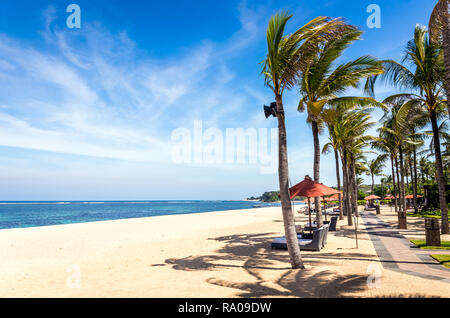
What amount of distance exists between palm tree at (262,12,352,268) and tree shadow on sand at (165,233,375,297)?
68 cm

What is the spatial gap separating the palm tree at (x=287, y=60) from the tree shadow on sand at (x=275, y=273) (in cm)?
68

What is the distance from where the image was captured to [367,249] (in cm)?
935

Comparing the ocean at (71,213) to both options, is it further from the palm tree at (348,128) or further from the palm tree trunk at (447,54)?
the palm tree trunk at (447,54)

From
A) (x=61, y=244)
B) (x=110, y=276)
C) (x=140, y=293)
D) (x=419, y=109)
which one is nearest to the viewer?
(x=140, y=293)

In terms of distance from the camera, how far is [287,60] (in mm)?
7105

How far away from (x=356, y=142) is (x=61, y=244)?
71.0ft

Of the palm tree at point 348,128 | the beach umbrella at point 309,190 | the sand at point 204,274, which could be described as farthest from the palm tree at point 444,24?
the palm tree at point 348,128

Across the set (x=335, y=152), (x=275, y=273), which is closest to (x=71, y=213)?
(x=335, y=152)

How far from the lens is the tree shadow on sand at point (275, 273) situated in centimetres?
518

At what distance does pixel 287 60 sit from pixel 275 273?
17.8 ft

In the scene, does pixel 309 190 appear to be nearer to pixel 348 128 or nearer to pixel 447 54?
pixel 447 54
